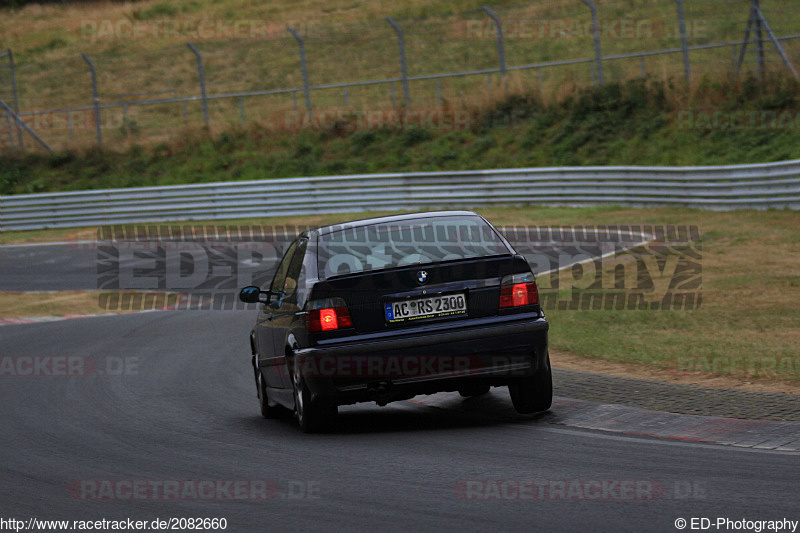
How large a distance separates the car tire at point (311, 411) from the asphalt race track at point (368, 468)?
9cm

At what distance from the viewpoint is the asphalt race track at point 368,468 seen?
5.77 m

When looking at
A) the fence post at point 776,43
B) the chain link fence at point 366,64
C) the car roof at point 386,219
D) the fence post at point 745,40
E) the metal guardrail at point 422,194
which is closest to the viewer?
the car roof at point 386,219

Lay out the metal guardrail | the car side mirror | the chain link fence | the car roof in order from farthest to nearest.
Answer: the chain link fence, the metal guardrail, the car side mirror, the car roof

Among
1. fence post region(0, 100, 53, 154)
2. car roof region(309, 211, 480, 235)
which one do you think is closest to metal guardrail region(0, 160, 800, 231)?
fence post region(0, 100, 53, 154)

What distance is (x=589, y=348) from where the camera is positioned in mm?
12109

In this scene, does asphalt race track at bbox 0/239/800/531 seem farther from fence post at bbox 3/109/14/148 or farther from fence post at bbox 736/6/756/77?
fence post at bbox 3/109/14/148

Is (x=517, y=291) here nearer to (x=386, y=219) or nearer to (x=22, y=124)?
(x=386, y=219)

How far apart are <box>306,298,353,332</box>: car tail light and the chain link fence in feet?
72.4

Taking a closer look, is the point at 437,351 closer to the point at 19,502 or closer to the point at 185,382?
the point at 19,502

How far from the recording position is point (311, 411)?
8375 mm

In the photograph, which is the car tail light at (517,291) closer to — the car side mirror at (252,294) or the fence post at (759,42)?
the car side mirror at (252,294)

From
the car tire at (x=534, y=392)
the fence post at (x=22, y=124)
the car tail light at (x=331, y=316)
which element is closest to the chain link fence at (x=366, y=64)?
the fence post at (x=22, y=124)

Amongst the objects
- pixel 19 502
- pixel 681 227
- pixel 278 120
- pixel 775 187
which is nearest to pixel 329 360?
pixel 19 502

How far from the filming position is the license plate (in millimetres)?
7945
